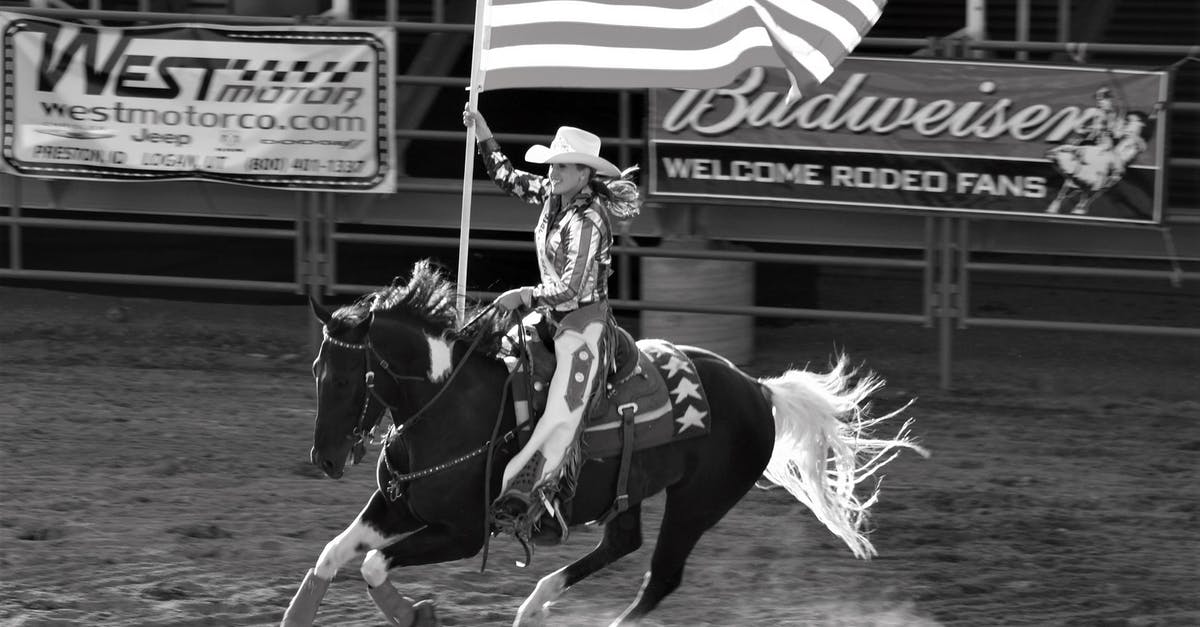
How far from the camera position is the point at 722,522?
299 inches

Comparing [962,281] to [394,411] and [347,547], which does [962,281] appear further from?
[347,547]

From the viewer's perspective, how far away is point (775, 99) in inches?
406

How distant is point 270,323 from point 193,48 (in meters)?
2.43

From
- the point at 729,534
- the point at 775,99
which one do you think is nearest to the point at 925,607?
the point at 729,534

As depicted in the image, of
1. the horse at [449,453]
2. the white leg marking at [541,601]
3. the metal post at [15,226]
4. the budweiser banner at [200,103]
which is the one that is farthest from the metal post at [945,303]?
the metal post at [15,226]

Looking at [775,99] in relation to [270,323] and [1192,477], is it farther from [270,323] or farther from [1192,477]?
[270,323]

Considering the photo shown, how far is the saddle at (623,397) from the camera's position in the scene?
18.4ft

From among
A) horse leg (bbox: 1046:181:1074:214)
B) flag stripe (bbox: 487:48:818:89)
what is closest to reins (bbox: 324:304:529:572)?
flag stripe (bbox: 487:48:818:89)

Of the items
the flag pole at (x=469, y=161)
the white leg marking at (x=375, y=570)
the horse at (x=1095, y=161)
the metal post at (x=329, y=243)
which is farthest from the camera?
the metal post at (x=329, y=243)

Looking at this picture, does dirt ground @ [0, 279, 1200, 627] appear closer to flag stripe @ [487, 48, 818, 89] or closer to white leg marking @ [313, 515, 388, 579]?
white leg marking @ [313, 515, 388, 579]

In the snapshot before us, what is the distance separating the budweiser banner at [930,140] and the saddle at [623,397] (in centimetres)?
457

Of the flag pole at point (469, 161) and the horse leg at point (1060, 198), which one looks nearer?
the flag pole at point (469, 161)

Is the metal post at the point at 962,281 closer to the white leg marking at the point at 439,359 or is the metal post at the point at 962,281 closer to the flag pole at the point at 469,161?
the flag pole at the point at 469,161

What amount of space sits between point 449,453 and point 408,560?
38cm
